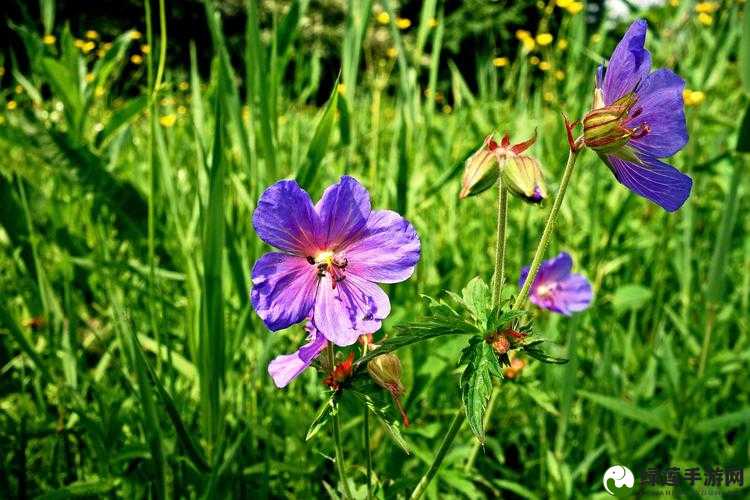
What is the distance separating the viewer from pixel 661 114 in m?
0.74

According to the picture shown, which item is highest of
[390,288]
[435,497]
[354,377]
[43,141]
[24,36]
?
[24,36]

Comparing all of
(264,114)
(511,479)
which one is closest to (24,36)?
(264,114)

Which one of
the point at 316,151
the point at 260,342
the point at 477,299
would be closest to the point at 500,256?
the point at 477,299

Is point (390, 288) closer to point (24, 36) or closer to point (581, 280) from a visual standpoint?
point (581, 280)

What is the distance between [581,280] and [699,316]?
569mm

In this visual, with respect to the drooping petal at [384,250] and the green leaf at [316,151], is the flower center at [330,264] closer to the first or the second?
the drooping petal at [384,250]

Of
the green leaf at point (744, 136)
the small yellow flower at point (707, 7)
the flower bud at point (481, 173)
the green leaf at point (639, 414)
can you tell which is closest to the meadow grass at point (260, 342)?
the green leaf at point (639, 414)

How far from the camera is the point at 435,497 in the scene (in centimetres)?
108

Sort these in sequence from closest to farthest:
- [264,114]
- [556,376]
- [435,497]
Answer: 1. [435,497]
2. [264,114]
3. [556,376]

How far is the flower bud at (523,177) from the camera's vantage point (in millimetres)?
695

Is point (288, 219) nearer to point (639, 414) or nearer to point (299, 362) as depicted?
point (299, 362)

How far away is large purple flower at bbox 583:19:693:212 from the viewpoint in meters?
0.69

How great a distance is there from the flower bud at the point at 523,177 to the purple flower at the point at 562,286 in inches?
24.9

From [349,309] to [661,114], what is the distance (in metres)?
0.42
